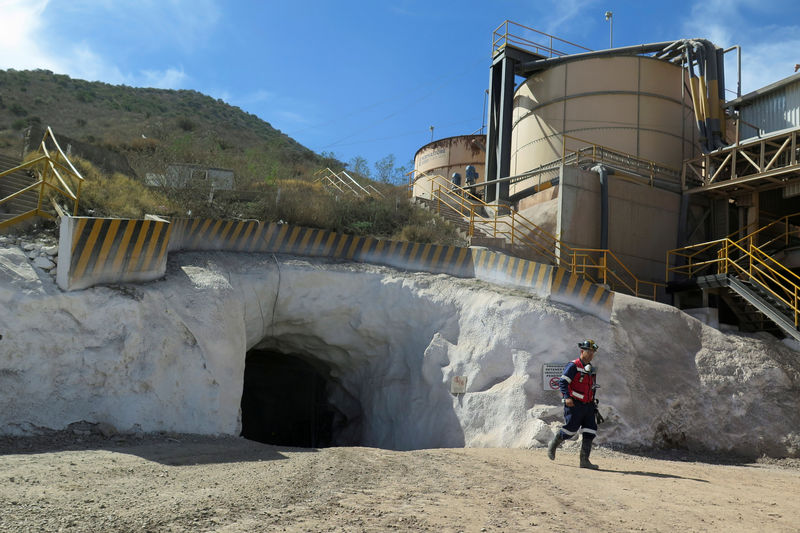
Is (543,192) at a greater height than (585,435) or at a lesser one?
greater

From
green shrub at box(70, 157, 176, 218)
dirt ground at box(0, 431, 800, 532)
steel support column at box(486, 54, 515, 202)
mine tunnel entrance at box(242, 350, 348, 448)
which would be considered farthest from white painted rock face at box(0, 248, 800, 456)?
steel support column at box(486, 54, 515, 202)

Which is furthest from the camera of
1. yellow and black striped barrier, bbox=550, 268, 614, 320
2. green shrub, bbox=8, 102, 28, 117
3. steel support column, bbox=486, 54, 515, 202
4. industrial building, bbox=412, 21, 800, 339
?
green shrub, bbox=8, 102, 28, 117

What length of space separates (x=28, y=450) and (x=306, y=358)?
25.9 feet

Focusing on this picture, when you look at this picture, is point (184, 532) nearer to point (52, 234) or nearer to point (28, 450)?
point (28, 450)

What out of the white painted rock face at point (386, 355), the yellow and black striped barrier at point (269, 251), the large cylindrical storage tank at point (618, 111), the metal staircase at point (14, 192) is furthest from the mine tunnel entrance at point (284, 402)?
the large cylindrical storage tank at point (618, 111)

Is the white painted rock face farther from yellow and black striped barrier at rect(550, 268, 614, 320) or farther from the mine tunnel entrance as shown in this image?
the mine tunnel entrance

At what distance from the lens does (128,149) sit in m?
34.4

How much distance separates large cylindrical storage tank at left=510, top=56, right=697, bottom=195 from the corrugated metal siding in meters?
2.40

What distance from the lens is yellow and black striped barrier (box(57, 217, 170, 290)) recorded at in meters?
9.52

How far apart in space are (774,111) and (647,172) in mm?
3848

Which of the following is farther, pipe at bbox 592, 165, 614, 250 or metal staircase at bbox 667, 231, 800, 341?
pipe at bbox 592, 165, 614, 250

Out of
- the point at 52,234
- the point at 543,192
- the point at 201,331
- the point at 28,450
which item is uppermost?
the point at 543,192

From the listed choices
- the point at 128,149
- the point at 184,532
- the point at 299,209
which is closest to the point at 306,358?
the point at 299,209

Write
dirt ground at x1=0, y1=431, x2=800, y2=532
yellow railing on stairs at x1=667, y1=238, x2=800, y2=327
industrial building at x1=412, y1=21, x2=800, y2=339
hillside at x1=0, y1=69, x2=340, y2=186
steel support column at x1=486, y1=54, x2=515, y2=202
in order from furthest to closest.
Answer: hillside at x1=0, y1=69, x2=340, y2=186 → steel support column at x1=486, y1=54, x2=515, y2=202 → industrial building at x1=412, y1=21, x2=800, y2=339 → yellow railing on stairs at x1=667, y1=238, x2=800, y2=327 → dirt ground at x1=0, y1=431, x2=800, y2=532
